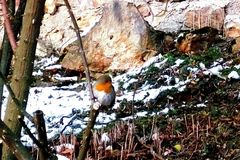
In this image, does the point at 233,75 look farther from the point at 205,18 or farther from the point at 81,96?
the point at 205,18

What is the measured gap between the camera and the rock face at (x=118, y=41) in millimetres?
7648

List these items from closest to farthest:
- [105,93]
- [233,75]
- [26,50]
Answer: [105,93]
[26,50]
[233,75]

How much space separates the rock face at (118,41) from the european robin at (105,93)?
6021 mm

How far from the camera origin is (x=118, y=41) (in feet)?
25.9

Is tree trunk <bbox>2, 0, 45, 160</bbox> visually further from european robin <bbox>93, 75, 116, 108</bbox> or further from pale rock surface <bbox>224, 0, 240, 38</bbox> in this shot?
pale rock surface <bbox>224, 0, 240, 38</bbox>

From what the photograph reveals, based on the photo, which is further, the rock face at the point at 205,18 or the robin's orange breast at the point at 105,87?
the rock face at the point at 205,18

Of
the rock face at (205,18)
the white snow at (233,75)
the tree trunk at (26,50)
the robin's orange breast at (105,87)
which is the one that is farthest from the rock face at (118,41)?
the robin's orange breast at (105,87)

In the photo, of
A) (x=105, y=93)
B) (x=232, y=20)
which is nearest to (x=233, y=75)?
(x=232, y=20)

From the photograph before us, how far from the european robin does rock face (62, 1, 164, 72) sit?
19.8 ft

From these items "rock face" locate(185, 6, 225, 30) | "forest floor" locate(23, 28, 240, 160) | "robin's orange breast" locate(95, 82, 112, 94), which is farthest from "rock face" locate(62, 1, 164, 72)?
"robin's orange breast" locate(95, 82, 112, 94)

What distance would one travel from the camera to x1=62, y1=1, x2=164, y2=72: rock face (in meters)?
7.65

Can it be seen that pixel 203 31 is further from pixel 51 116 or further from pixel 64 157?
pixel 64 157

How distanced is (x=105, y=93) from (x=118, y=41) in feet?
21.5

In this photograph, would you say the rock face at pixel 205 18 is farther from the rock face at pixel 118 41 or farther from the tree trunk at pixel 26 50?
the tree trunk at pixel 26 50
